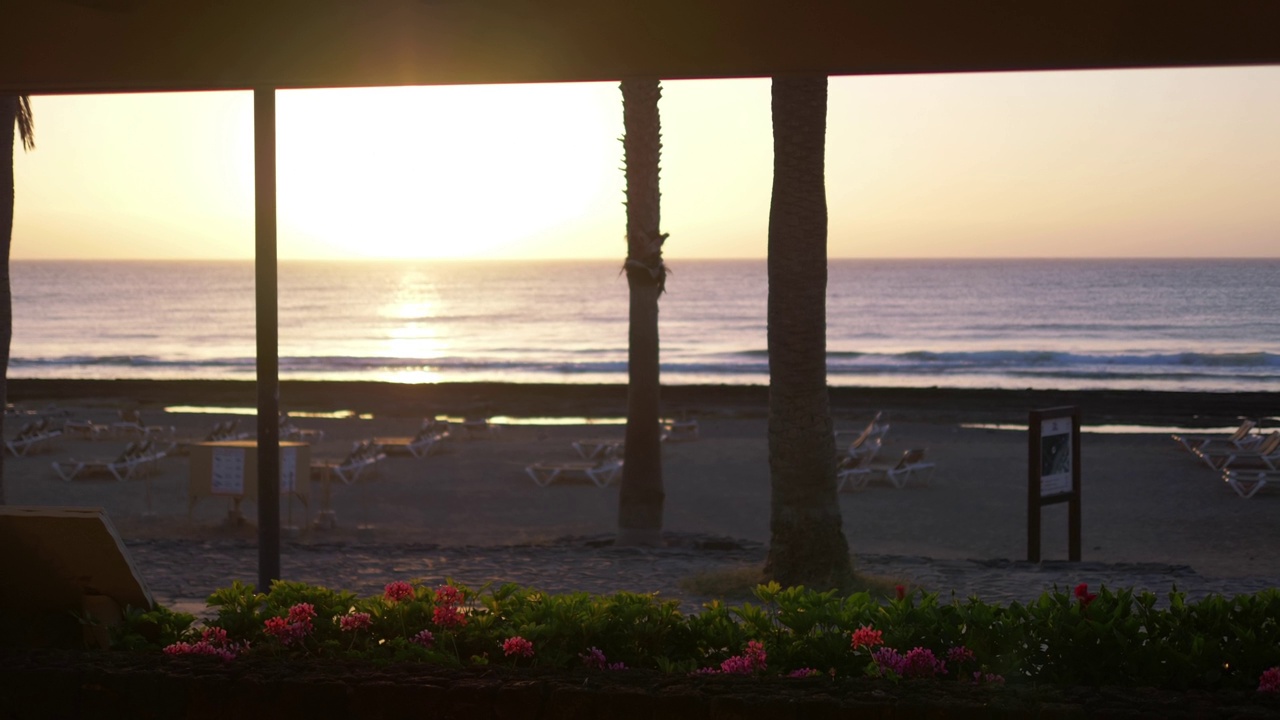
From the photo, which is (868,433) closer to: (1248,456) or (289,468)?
(1248,456)

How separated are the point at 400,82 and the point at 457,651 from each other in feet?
6.77

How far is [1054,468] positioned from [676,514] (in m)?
5.09

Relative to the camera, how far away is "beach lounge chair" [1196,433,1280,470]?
16984mm

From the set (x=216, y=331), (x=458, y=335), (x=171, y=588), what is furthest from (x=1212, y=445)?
(x=216, y=331)

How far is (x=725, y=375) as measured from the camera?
42125mm

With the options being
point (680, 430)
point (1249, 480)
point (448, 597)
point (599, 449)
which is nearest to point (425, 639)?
→ point (448, 597)

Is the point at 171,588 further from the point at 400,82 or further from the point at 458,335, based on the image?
the point at 458,335

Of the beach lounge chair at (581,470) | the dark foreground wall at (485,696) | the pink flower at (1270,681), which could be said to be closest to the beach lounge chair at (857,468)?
the beach lounge chair at (581,470)

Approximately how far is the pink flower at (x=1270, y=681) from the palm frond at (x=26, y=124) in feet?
34.3

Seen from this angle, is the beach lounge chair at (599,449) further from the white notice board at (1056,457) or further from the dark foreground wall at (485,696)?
the dark foreground wall at (485,696)

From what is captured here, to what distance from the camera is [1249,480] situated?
50.3ft

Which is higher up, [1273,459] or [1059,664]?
[1059,664]

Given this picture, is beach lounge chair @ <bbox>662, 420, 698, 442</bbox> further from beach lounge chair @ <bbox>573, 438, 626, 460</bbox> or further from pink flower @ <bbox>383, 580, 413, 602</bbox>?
pink flower @ <bbox>383, 580, 413, 602</bbox>

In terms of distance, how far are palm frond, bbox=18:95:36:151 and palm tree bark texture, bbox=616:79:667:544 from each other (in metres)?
5.30
